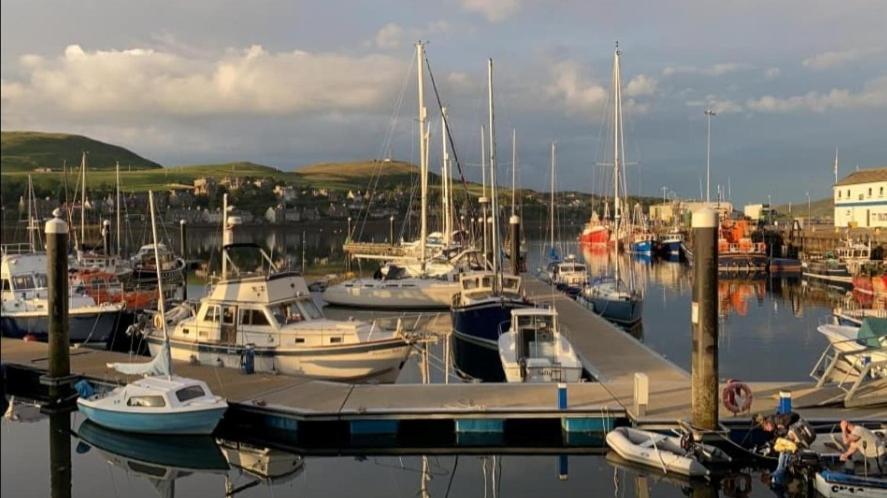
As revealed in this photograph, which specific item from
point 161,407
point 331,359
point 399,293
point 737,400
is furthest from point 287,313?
point 399,293

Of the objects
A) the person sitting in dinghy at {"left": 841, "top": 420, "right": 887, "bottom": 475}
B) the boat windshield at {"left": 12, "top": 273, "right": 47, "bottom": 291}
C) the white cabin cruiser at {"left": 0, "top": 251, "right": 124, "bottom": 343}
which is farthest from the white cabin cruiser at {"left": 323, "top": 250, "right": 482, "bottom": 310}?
the person sitting in dinghy at {"left": 841, "top": 420, "right": 887, "bottom": 475}

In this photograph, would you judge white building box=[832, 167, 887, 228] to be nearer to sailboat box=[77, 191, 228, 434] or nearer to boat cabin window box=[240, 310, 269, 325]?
boat cabin window box=[240, 310, 269, 325]

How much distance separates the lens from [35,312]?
107 feet

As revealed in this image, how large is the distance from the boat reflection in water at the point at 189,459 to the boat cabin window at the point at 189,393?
3.13 feet

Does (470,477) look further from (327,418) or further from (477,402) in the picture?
(327,418)

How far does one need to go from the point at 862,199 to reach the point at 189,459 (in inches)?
3330

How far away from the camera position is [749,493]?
1484 centimetres

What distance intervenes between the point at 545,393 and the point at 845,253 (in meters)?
57.3

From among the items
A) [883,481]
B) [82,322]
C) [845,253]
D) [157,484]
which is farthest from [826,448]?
[845,253]

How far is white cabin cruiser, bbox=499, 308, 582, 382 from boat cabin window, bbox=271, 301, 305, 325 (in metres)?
6.62

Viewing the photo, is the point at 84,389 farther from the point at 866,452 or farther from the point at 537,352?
the point at 866,452

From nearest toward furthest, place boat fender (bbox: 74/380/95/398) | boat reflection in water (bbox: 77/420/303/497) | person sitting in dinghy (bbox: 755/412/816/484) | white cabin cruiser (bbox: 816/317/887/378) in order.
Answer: person sitting in dinghy (bbox: 755/412/816/484)
boat reflection in water (bbox: 77/420/303/497)
white cabin cruiser (bbox: 816/317/887/378)
boat fender (bbox: 74/380/95/398)

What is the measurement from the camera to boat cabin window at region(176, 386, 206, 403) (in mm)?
18250

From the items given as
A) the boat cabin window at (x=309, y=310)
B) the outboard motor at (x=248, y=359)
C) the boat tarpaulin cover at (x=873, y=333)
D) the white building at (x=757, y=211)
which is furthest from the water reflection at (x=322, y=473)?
the white building at (x=757, y=211)
